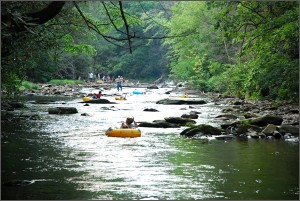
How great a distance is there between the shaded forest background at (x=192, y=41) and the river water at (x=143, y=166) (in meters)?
2.30

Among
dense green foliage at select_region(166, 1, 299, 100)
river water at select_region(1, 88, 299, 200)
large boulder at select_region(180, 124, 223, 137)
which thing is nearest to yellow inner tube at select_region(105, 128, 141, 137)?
river water at select_region(1, 88, 299, 200)

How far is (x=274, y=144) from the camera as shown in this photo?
13773 mm

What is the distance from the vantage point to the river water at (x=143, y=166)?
335 inches

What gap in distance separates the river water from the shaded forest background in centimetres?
230

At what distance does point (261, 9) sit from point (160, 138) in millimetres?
11390

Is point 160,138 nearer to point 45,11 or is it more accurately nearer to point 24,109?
point 45,11

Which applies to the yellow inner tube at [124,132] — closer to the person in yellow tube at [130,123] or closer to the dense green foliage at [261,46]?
the person in yellow tube at [130,123]

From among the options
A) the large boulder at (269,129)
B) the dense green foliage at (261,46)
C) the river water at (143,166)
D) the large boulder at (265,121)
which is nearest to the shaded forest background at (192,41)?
the dense green foliage at (261,46)

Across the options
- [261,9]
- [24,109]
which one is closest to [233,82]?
[261,9]

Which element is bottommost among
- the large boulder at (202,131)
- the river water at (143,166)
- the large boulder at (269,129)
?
the river water at (143,166)

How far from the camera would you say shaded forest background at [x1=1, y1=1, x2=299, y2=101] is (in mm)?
10625

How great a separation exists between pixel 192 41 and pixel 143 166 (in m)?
38.4

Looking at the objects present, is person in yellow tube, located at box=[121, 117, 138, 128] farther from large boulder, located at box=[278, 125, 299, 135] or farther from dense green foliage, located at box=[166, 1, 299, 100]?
dense green foliage, located at box=[166, 1, 299, 100]

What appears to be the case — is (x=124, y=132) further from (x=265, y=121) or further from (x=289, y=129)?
(x=289, y=129)
